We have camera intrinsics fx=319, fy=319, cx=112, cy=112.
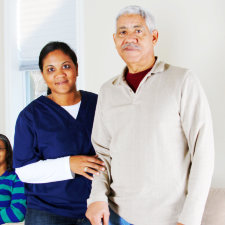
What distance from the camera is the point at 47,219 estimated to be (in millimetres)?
1495

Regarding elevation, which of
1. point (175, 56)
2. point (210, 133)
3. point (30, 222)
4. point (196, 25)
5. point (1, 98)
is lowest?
point (30, 222)

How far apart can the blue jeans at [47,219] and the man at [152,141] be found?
0.28 metres

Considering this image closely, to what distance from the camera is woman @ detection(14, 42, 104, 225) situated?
1512 millimetres

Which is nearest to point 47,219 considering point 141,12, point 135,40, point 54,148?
point 54,148

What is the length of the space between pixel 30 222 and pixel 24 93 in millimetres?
1666

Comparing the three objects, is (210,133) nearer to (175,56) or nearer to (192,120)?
(192,120)

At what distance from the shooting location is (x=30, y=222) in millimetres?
1503

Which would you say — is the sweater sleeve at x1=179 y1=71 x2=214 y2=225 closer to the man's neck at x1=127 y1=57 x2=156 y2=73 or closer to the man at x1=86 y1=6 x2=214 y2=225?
the man at x1=86 y1=6 x2=214 y2=225

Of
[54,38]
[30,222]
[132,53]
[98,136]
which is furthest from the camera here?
[54,38]

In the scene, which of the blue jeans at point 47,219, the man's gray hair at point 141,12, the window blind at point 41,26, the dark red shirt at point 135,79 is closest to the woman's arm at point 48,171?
the blue jeans at point 47,219

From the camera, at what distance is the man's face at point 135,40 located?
1253mm

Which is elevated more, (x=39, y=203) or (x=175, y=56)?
(x=175, y=56)

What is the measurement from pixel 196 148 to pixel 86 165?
0.52 m

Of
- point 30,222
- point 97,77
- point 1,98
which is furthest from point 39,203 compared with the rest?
point 1,98
